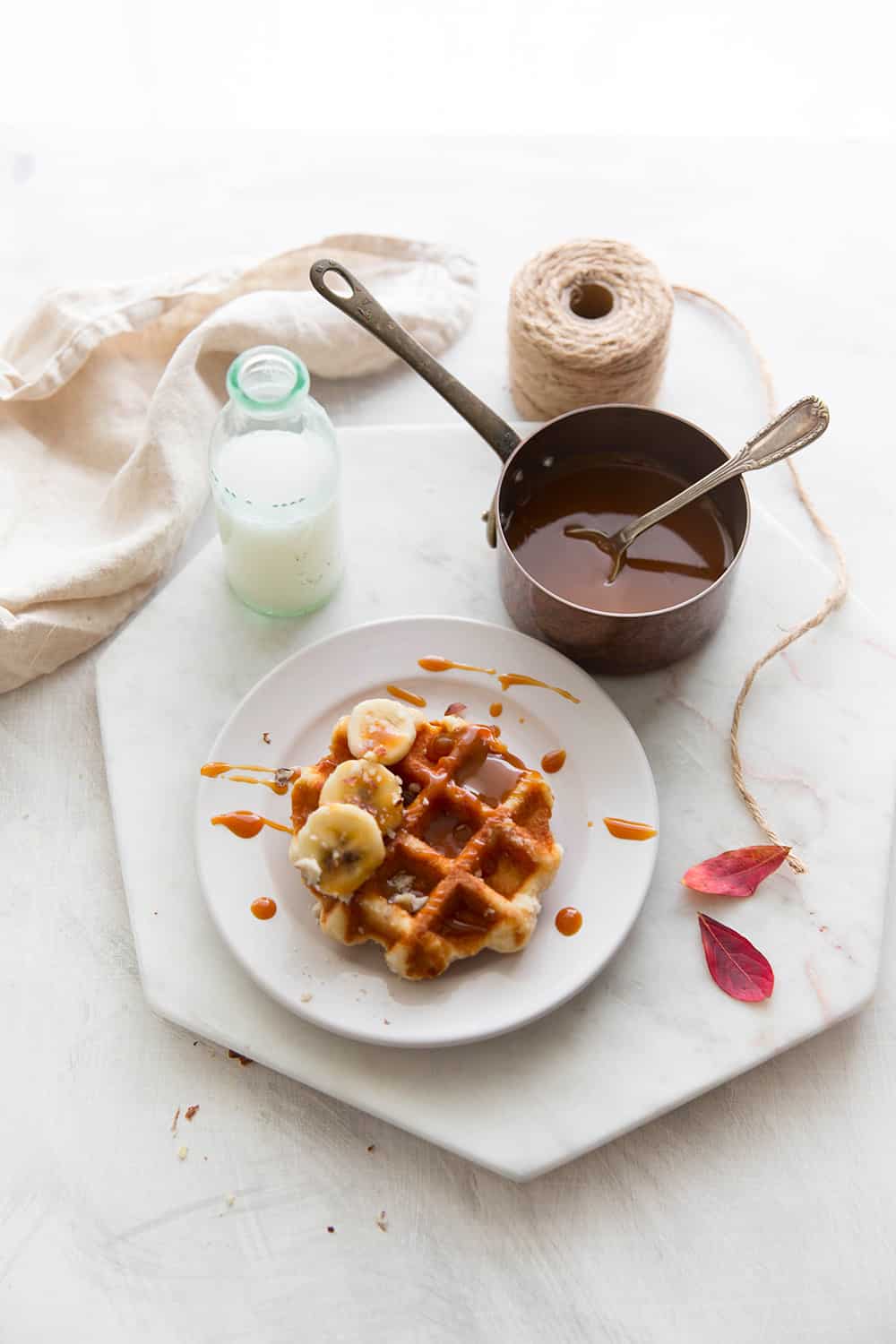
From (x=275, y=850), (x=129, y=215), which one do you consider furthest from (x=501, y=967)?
(x=129, y=215)

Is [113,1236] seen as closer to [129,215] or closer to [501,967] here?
[501,967]

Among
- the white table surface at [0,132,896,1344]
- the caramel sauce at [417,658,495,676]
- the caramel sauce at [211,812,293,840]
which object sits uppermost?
the caramel sauce at [417,658,495,676]

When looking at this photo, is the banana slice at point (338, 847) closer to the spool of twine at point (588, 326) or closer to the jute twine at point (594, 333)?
the jute twine at point (594, 333)

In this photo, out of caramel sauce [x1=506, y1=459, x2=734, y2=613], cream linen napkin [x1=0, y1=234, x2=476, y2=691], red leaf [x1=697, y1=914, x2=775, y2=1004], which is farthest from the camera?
cream linen napkin [x1=0, y1=234, x2=476, y2=691]

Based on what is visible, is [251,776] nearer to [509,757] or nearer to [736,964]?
[509,757]

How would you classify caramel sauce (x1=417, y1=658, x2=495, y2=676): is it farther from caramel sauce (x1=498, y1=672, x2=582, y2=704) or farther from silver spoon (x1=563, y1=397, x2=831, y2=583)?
silver spoon (x1=563, y1=397, x2=831, y2=583)

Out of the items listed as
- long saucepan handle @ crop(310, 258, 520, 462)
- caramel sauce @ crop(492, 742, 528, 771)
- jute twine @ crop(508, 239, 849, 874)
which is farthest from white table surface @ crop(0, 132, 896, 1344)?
long saucepan handle @ crop(310, 258, 520, 462)
